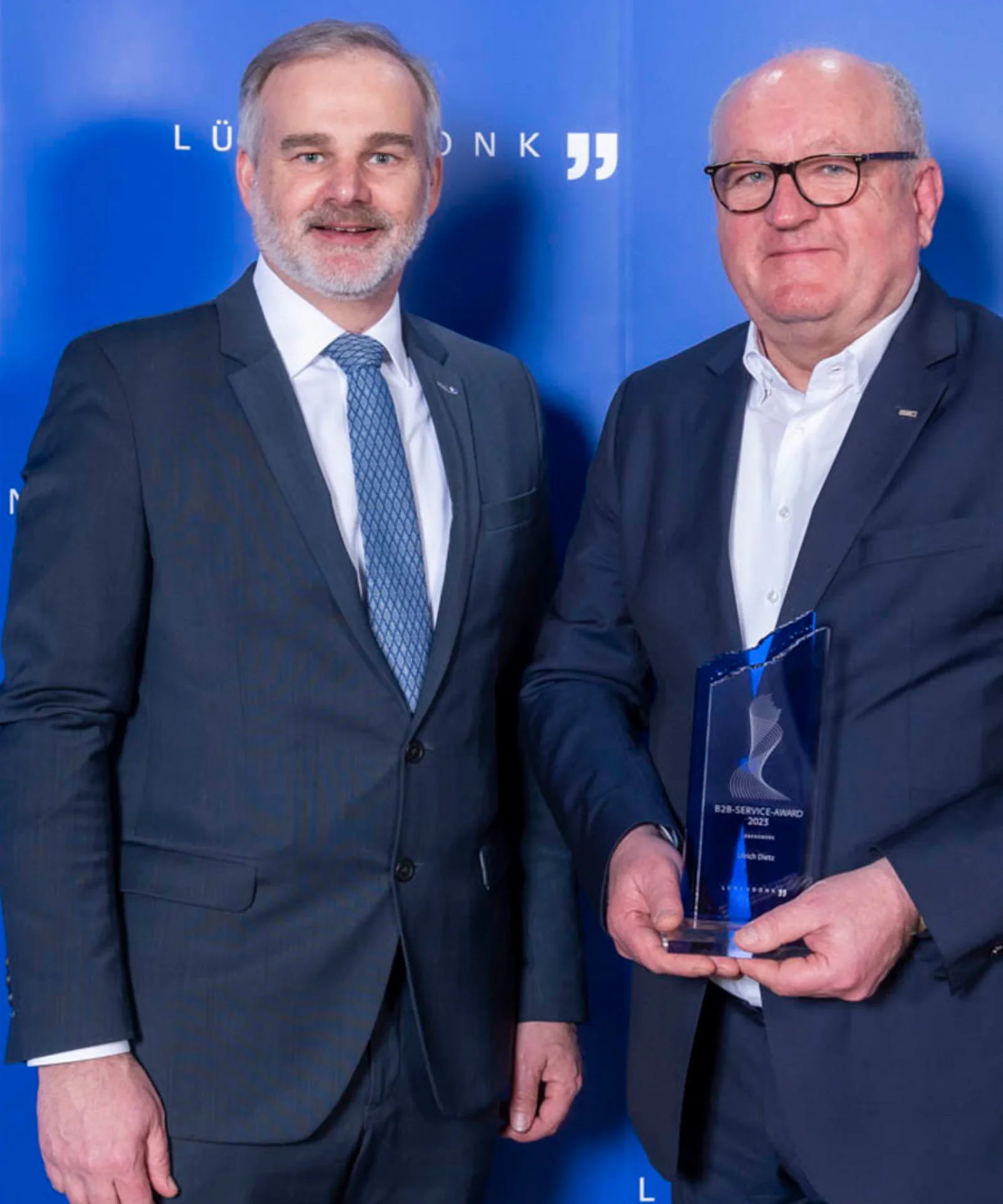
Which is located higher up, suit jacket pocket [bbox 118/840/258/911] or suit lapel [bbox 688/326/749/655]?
suit lapel [bbox 688/326/749/655]

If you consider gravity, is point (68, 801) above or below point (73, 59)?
below

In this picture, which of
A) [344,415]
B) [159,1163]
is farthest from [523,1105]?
[344,415]

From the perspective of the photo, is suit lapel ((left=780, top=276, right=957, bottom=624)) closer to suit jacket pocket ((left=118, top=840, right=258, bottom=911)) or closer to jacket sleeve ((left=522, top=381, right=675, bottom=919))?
jacket sleeve ((left=522, top=381, right=675, bottom=919))

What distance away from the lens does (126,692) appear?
1964mm

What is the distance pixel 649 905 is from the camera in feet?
5.92

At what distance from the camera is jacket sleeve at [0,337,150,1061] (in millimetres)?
1880

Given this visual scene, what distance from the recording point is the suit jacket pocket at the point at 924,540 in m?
1.77

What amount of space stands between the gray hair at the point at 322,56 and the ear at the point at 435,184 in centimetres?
2

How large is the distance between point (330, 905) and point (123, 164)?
4.27ft

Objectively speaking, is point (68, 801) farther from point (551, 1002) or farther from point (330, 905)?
point (551, 1002)

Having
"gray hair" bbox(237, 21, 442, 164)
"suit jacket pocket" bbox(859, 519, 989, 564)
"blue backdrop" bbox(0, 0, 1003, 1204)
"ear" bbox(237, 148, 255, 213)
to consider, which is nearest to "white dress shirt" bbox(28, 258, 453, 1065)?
"ear" bbox(237, 148, 255, 213)

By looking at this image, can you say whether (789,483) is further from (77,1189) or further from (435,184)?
(77,1189)

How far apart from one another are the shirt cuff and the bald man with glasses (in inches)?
24.4

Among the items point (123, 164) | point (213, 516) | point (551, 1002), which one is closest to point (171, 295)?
point (123, 164)
